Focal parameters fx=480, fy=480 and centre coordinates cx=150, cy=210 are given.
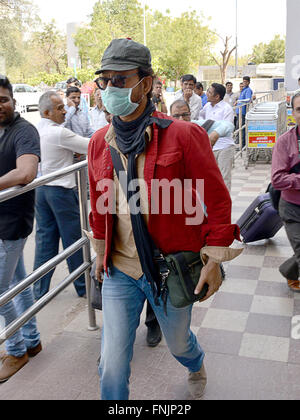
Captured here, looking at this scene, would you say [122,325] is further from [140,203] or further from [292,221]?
[292,221]

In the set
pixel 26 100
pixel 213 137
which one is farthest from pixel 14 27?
pixel 213 137

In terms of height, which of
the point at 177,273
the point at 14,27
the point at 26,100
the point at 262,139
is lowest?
the point at 262,139

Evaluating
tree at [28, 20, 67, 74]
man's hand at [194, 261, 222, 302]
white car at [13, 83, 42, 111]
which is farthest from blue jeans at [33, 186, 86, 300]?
tree at [28, 20, 67, 74]

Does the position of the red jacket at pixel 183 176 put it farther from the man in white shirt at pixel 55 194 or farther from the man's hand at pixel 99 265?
the man in white shirt at pixel 55 194

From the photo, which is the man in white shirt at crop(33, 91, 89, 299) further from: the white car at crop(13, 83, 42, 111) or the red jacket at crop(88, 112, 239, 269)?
the white car at crop(13, 83, 42, 111)

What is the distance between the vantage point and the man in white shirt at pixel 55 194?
13.4 ft

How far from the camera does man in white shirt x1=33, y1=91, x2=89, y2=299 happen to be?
4070mm

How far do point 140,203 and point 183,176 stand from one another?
22 cm

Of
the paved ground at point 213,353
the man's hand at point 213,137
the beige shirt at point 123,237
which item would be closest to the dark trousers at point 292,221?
the paved ground at point 213,353

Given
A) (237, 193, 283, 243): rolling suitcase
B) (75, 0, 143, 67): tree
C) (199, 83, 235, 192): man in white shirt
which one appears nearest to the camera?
(237, 193, 283, 243): rolling suitcase

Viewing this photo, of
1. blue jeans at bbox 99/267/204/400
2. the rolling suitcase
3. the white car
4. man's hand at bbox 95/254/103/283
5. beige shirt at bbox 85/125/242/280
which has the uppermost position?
the white car

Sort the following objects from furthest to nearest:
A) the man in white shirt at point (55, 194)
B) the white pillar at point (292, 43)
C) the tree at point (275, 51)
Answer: the tree at point (275, 51) < the white pillar at point (292, 43) < the man in white shirt at point (55, 194)

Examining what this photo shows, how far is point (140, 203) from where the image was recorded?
2.07 m
